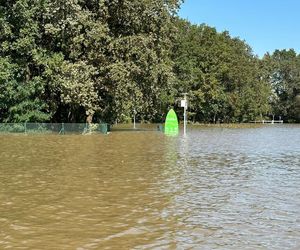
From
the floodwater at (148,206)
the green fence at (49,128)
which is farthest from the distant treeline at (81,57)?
the floodwater at (148,206)

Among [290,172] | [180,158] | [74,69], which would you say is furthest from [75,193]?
[74,69]

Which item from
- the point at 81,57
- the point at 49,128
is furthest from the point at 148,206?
the point at 81,57

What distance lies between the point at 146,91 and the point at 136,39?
20.1 feet

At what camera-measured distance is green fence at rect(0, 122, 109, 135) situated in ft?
135

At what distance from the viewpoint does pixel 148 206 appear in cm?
1055

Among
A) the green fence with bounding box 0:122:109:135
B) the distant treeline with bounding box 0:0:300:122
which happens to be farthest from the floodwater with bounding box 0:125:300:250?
the green fence with bounding box 0:122:109:135

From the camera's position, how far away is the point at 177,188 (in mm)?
13039

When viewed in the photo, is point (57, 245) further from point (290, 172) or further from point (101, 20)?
point (101, 20)

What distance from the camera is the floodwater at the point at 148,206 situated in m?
7.84

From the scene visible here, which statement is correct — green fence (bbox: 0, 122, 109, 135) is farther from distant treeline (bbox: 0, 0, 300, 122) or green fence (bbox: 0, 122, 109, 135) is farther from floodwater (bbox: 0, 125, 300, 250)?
floodwater (bbox: 0, 125, 300, 250)

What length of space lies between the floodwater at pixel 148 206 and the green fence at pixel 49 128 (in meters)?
22.8

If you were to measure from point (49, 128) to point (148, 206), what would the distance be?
1288 inches

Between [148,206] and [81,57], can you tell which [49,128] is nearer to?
[81,57]

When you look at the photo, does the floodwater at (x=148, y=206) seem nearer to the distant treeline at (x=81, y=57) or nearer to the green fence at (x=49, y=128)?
the distant treeline at (x=81, y=57)
